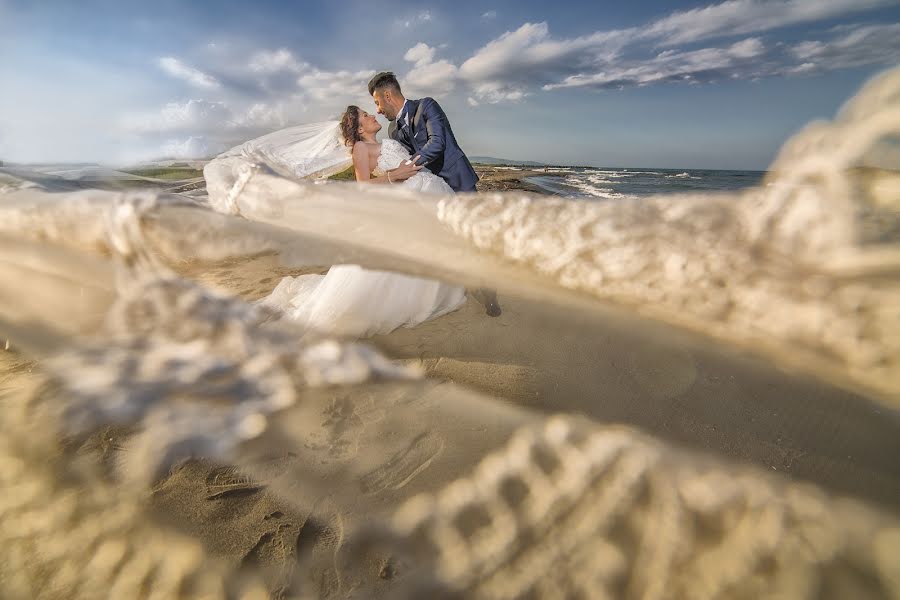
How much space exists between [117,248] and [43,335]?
436mm

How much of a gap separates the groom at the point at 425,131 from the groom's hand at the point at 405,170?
0.22 feet

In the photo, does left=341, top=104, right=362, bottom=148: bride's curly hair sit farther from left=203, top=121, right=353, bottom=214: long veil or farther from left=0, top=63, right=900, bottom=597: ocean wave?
left=0, top=63, right=900, bottom=597: ocean wave

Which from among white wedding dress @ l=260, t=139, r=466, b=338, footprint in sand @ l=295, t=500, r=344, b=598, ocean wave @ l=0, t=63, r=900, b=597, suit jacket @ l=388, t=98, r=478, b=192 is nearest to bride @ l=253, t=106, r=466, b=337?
white wedding dress @ l=260, t=139, r=466, b=338

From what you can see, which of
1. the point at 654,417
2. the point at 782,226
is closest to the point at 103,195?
the point at 782,226

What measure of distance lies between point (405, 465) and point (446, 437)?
0.57ft

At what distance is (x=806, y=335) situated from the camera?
1.67ft

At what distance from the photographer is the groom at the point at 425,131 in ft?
9.04

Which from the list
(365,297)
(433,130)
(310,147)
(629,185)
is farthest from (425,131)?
(629,185)

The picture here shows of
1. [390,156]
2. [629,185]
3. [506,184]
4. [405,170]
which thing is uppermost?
[390,156]

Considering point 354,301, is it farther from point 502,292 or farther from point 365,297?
point 502,292

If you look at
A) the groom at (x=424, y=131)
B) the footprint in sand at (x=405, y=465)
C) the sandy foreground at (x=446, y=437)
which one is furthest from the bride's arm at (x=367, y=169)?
the footprint in sand at (x=405, y=465)

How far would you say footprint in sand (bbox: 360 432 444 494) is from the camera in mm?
1082

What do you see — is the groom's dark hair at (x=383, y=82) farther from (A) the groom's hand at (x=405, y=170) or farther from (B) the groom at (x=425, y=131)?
(A) the groom's hand at (x=405, y=170)

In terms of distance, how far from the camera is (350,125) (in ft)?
8.90
